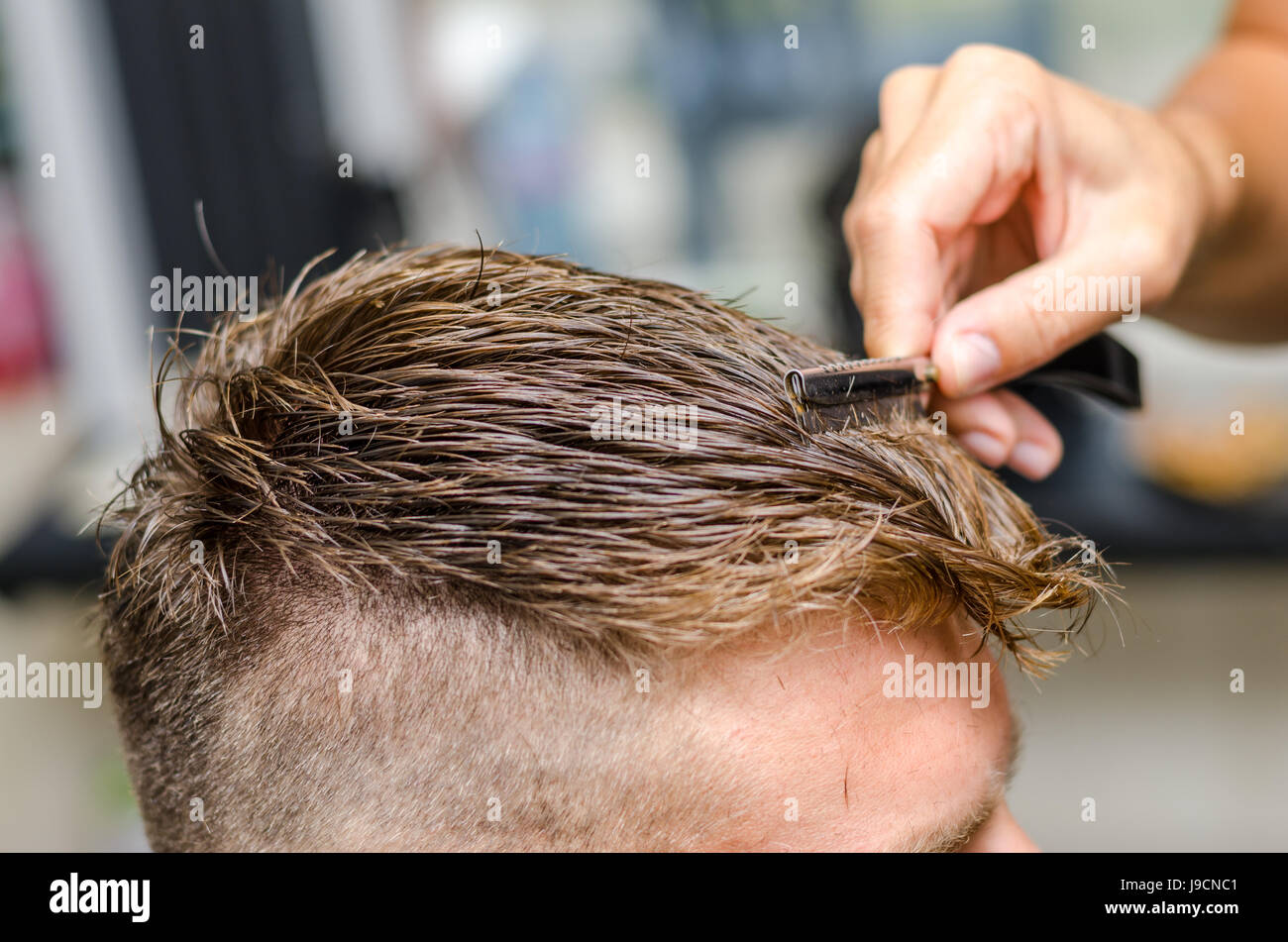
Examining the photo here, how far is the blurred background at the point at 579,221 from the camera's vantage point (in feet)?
6.34

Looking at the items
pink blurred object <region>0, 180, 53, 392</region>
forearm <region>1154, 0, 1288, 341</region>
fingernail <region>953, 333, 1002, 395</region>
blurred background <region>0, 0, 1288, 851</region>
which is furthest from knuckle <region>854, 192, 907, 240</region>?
pink blurred object <region>0, 180, 53, 392</region>

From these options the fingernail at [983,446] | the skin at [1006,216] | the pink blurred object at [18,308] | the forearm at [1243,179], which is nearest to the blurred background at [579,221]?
the pink blurred object at [18,308]

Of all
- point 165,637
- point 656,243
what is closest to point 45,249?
point 656,243

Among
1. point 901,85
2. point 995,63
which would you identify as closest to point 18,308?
point 901,85

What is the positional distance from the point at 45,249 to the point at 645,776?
7.23ft

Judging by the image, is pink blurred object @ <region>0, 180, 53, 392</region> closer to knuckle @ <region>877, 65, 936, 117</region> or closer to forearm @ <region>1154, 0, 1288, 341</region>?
knuckle @ <region>877, 65, 936, 117</region>

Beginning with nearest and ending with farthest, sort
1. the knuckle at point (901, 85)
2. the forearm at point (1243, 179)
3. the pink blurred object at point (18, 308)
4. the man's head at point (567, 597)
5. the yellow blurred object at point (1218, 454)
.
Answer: the man's head at point (567, 597) < the knuckle at point (901, 85) < the forearm at point (1243, 179) < the yellow blurred object at point (1218, 454) < the pink blurred object at point (18, 308)

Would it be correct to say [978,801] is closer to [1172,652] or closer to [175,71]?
[1172,652]

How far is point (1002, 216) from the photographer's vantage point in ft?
3.05

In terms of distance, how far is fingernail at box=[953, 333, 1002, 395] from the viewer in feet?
2.45

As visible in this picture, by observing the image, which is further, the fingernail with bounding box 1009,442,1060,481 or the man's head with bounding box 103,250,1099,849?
the fingernail with bounding box 1009,442,1060,481

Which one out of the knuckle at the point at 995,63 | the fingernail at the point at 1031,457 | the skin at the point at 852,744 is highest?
the knuckle at the point at 995,63

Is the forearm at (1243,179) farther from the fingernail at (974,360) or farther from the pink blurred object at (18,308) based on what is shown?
the pink blurred object at (18,308)

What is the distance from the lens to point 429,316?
26.8 inches
